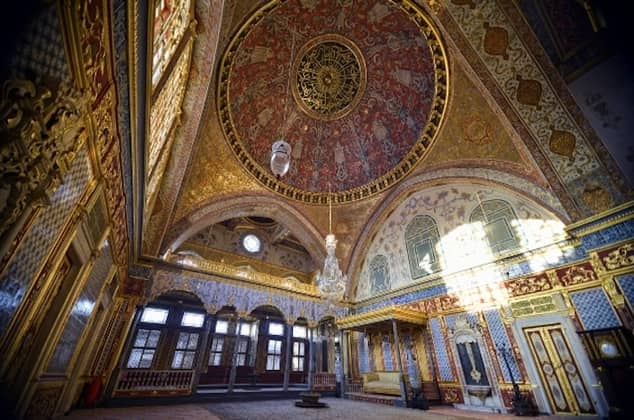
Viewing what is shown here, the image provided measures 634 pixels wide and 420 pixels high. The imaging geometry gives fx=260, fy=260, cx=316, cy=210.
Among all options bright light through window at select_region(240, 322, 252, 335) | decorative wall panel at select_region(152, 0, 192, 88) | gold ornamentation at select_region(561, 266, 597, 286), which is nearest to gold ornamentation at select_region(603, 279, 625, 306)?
gold ornamentation at select_region(561, 266, 597, 286)

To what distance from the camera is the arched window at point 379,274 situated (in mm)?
10562

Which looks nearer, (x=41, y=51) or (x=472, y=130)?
(x=41, y=51)

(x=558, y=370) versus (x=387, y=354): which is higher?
(x=387, y=354)

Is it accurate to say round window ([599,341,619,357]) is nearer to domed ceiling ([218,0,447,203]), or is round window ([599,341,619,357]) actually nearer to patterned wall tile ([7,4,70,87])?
domed ceiling ([218,0,447,203])

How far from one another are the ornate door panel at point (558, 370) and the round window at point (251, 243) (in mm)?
10749

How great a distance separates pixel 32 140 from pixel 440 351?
9.75 meters

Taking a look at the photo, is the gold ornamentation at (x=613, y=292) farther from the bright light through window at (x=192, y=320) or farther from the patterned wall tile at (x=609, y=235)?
the bright light through window at (x=192, y=320)

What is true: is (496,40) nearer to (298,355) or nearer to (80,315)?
(80,315)

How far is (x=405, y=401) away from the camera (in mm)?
7047

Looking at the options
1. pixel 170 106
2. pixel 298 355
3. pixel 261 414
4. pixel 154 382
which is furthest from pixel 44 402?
pixel 298 355

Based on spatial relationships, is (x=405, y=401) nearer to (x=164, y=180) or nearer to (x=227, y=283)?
(x=227, y=283)

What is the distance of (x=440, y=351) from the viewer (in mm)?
8023

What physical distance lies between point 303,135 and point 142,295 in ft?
25.4

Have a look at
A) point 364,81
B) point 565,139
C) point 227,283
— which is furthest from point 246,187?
point 565,139
